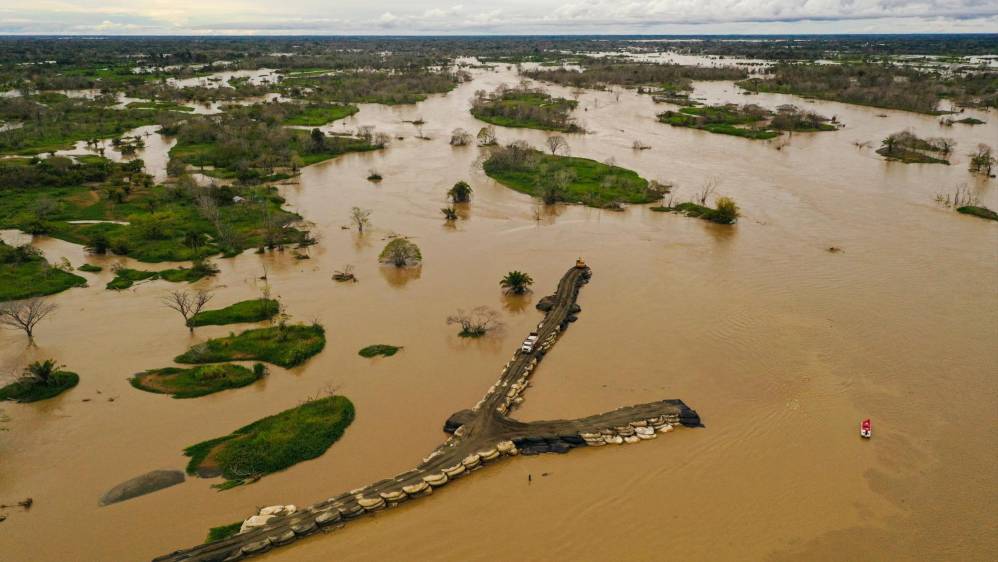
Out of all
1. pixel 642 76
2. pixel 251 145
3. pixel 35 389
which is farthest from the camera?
pixel 642 76

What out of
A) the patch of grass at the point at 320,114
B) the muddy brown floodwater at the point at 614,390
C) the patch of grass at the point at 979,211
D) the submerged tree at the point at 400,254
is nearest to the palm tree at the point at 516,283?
the muddy brown floodwater at the point at 614,390

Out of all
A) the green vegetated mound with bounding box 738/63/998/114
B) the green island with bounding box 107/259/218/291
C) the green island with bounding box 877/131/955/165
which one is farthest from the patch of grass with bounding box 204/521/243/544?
the green vegetated mound with bounding box 738/63/998/114

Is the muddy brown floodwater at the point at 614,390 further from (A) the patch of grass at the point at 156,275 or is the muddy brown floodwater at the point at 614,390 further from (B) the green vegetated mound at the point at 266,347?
(A) the patch of grass at the point at 156,275

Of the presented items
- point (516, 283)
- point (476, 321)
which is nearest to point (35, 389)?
point (476, 321)

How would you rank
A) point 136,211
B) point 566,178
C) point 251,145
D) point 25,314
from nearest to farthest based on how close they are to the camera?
point 25,314 < point 136,211 < point 566,178 < point 251,145

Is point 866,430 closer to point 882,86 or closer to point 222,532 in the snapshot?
point 222,532

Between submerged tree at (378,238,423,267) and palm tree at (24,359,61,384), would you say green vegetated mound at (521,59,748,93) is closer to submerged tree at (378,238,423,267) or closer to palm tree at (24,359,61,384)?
submerged tree at (378,238,423,267)

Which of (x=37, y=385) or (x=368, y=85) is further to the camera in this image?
(x=368, y=85)
